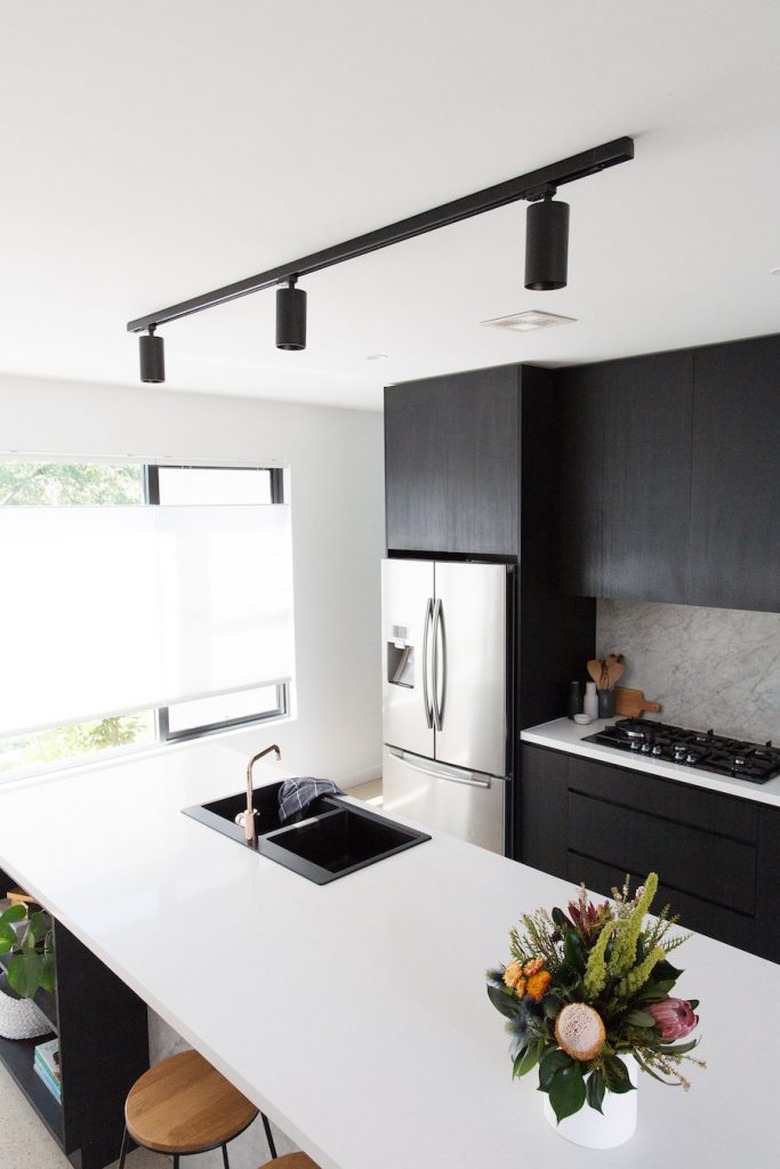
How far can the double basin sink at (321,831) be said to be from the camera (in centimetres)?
248

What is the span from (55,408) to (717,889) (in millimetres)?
3510

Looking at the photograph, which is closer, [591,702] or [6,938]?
[6,938]

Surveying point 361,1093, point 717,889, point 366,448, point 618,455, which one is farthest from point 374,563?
point 361,1093

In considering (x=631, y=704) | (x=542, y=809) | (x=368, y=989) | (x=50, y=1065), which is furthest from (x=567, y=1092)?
(x=631, y=704)

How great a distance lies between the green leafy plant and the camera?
235 cm

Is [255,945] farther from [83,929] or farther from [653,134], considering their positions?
[653,134]

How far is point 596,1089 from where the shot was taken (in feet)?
3.88

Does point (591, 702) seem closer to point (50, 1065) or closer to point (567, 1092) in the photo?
point (50, 1065)

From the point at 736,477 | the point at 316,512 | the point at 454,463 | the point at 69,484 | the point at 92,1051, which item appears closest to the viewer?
the point at 92,1051

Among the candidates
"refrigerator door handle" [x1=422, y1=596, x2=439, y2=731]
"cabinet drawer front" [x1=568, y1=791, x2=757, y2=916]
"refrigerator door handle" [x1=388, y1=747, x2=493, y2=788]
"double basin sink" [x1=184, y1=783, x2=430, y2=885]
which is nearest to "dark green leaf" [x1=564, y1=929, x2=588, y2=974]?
"double basin sink" [x1=184, y1=783, x2=430, y2=885]

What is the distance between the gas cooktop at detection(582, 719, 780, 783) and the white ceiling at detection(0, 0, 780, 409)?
5.54ft

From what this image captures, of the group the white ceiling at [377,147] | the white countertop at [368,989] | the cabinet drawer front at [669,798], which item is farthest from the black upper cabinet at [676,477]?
the white countertop at [368,989]

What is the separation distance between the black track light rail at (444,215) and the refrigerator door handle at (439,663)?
1.95 m

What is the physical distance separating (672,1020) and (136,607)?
344 cm
